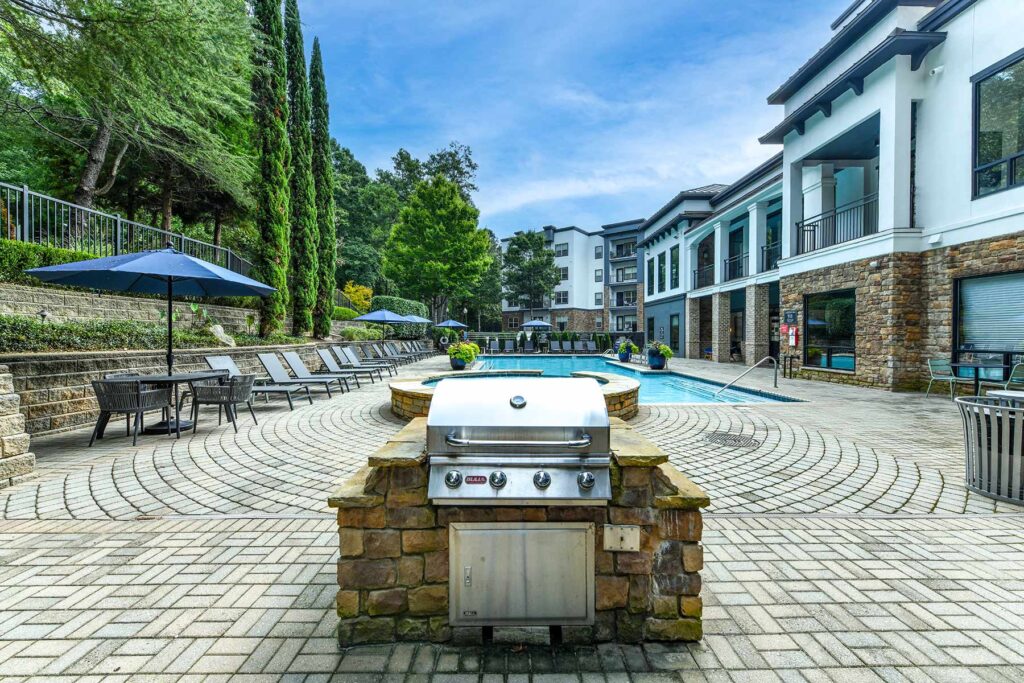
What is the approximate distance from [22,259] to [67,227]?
2404mm

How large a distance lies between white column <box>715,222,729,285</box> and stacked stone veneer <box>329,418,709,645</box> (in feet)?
57.2

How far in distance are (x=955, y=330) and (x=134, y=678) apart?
39.5 ft

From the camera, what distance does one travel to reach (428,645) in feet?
5.89

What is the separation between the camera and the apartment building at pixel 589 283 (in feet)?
123

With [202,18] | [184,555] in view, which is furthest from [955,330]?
[202,18]

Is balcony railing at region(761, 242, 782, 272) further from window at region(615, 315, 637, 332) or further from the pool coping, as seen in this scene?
window at region(615, 315, 637, 332)

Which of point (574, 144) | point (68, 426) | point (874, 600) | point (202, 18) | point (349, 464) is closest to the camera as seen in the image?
point (874, 600)

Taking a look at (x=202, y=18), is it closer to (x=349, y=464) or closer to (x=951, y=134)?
(x=349, y=464)

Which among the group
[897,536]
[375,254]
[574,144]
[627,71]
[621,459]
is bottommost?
[897,536]

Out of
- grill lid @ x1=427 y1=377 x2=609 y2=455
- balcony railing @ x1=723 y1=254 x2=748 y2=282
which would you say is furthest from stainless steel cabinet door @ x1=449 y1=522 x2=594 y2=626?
balcony railing @ x1=723 y1=254 x2=748 y2=282

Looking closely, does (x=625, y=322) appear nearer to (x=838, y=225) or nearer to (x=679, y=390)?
(x=838, y=225)

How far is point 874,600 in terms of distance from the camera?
2.12 meters

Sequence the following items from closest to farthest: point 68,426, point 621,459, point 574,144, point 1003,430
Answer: point 621,459, point 1003,430, point 68,426, point 574,144

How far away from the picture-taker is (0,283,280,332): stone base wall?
20.2 feet
